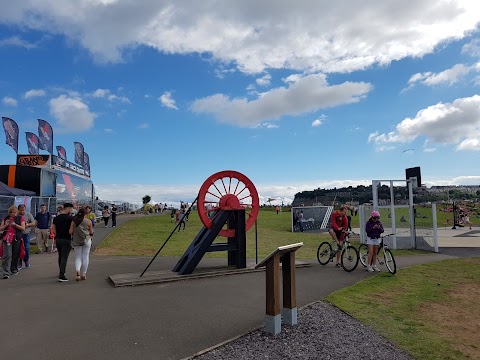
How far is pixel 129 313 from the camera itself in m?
6.12

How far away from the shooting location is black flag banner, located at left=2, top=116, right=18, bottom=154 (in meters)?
29.2

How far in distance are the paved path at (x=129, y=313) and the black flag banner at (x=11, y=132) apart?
2322 cm

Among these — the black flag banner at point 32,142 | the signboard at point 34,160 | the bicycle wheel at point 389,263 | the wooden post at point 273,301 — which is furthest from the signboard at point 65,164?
the wooden post at point 273,301

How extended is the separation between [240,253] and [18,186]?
14648mm

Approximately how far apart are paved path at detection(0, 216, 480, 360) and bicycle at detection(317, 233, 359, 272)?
1.15 feet

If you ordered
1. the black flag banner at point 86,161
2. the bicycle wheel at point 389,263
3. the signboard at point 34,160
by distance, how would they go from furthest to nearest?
the black flag banner at point 86,161 → the signboard at point 34,160 → the bicycle wheel at point 389,263

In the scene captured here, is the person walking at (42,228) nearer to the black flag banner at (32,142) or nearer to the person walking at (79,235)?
the person walking at (79,235)

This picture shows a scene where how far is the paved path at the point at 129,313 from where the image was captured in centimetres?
465

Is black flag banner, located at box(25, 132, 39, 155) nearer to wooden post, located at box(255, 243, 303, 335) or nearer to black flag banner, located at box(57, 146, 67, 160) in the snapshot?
black flag banner, located at box(57, 146, 67, 160)

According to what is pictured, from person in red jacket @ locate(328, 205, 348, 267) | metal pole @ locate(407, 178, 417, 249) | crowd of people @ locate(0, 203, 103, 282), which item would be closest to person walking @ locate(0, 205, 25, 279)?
crowd of people @ locate(0, 203, 103, 282)

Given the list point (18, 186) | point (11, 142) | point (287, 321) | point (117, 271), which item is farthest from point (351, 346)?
point (11, 142)

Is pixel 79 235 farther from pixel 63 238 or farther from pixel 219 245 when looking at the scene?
pixel 219 245

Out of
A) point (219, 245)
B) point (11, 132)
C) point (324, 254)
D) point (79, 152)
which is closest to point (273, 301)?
point (219, 245)

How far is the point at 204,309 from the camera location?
20.7 ft
